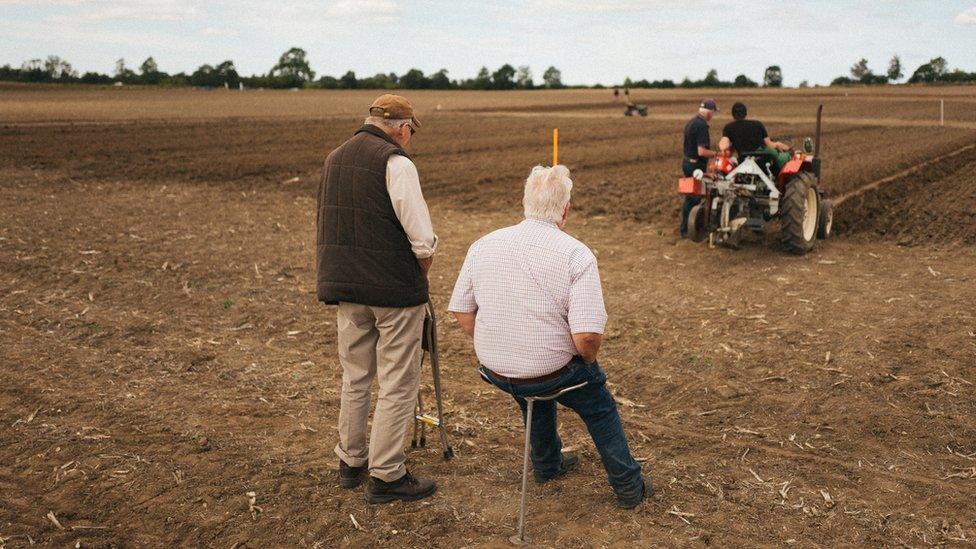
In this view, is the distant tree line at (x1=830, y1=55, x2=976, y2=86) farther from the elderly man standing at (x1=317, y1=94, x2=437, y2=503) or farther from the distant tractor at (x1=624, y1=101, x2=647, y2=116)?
the elderly man standing at (x1=317, y1=94, x2=437, y2=503)

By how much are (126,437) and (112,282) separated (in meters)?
4.13

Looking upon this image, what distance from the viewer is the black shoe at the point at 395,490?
4426mm

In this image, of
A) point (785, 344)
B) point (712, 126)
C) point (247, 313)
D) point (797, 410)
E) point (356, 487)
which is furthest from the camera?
point (712, 126)

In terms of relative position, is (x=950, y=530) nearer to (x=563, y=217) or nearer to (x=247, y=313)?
(x=563, y=217)

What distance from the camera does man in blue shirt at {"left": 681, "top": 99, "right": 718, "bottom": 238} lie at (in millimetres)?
10430

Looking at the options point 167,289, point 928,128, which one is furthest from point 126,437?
point 928,128

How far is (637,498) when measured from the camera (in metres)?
4.38

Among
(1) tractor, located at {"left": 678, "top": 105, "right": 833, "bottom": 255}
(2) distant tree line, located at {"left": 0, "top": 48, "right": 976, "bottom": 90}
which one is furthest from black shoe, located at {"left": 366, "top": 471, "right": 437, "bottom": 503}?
(2) distant tree line, located at {"left": 0, "top": 48, "right": 976, "bottom": 90}

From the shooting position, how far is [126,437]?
5.27 metres

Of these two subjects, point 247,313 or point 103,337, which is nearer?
point 103,337

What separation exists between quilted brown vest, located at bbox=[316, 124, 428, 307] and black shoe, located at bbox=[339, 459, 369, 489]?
38.3 inches

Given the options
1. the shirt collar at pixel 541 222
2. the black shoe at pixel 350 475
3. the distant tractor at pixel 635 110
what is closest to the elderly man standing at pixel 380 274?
the black shoe at pixel 350 475

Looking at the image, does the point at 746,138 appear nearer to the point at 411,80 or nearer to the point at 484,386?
the point at 484,386

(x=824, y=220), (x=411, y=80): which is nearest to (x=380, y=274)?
(x=824, y=220)
